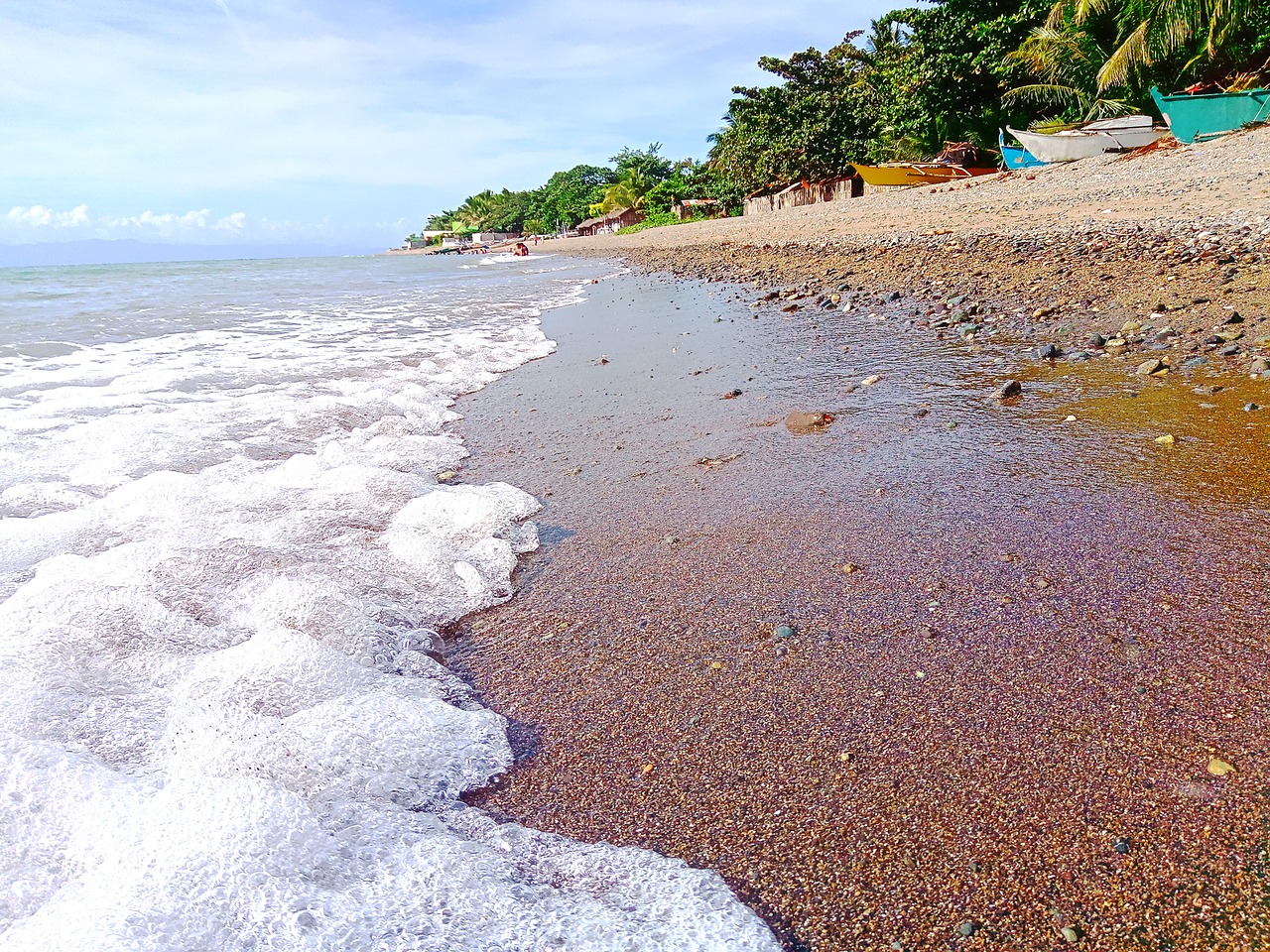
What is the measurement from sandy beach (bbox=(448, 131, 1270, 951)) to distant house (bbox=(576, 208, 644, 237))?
62580 mm

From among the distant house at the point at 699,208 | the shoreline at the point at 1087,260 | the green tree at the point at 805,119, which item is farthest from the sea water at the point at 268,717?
the distant house at the point at 699,208

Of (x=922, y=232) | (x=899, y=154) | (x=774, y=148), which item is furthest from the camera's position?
(x=774, y=148)

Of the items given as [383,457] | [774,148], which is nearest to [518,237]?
[774,148]

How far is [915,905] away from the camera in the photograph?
4.46 ft

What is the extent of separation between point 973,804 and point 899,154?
99.8 ft

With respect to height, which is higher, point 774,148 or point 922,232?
point 774,148

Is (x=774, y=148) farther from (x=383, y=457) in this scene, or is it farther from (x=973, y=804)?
(x=973, y=804)

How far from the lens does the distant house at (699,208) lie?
47656 mm

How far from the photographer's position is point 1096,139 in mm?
17938

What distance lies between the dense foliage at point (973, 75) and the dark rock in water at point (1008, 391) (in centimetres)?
1916

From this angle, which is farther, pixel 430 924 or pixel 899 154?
pixel 899 154

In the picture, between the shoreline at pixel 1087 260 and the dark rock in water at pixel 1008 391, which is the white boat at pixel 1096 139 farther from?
the dark rock in water at pixel 1008 391

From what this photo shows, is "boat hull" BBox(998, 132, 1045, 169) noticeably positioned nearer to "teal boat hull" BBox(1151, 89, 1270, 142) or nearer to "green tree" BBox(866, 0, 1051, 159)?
"green tree" BBox(866, 0, 1051, 159)

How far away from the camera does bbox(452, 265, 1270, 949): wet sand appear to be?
1.40 metres
